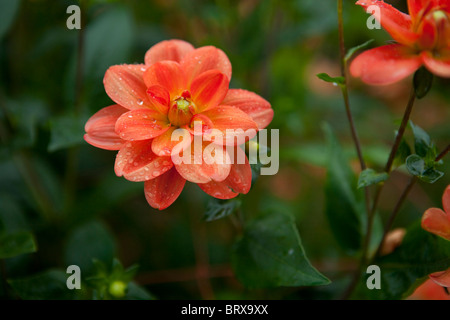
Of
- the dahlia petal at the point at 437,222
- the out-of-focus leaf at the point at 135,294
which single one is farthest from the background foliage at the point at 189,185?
the dahlia petal at the point at 437,222

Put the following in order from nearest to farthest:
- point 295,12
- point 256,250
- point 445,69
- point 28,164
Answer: point 445,69 → point 256,250 → point 28,164 → point 295,12

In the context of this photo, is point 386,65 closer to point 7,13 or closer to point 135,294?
point 135,294

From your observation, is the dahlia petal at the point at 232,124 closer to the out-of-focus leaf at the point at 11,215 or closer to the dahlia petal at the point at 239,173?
the dahlia petal at the point at 239,173

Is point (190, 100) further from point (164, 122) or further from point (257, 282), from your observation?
point (257, 282)

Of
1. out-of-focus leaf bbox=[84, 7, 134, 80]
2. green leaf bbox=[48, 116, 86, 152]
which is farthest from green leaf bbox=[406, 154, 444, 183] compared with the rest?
out-of-focus leaf bbox=[84, 7, 134, 80]

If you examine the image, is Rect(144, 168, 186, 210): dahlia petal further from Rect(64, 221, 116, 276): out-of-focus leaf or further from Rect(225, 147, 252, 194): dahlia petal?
Rect(64, 221, 116, 276): out-of-focus leaf

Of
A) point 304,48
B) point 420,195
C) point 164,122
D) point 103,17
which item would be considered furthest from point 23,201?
point 420,195

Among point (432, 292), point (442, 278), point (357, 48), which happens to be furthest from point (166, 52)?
point (432, 292)
